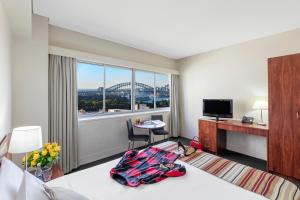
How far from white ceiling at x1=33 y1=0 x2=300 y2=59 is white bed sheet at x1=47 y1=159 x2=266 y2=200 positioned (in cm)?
218

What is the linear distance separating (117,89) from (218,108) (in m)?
2.55

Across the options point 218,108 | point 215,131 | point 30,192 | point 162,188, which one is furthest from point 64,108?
point 218,108

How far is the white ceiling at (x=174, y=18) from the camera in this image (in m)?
2.15

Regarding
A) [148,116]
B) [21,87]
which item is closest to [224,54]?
[148,116]

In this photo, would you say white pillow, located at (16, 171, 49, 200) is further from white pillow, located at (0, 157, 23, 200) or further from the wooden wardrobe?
the wooden wardrobe

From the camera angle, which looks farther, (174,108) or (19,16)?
(174,108)

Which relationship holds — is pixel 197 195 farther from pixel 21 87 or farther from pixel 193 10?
pixel 21 87

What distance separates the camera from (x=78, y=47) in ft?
10.2

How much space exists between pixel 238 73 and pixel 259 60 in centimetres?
49

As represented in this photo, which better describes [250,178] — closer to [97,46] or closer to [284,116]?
[284,116]

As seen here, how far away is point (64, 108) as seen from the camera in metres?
2.83

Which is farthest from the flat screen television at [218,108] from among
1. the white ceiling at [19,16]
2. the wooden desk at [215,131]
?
the white ceiling at [19,16]

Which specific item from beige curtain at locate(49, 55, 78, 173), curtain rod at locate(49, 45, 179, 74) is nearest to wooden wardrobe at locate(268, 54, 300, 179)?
curtain rod at locate(49, 45, 179, 74)

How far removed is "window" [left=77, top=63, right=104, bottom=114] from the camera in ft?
10.9
